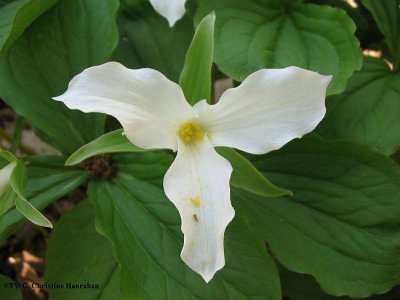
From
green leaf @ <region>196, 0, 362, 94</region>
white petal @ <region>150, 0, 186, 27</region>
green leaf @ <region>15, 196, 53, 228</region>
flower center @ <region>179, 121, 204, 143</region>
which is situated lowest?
green leaf @ <region>15, 196, 53, 228</region>

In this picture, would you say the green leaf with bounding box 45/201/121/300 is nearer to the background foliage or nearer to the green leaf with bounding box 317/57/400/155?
the background foliage

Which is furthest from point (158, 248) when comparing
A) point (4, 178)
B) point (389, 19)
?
point (389, 19)

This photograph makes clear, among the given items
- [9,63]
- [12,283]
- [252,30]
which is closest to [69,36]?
[9,63]

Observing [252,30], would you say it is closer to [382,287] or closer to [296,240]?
[296,240]

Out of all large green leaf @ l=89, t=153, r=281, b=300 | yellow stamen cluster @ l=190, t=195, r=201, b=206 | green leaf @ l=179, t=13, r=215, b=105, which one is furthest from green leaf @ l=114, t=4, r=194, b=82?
yellow stamen cluster @ l=190, t=195, r=201, b=206

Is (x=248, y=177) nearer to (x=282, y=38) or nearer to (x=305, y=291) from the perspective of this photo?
(x=282, y=38)

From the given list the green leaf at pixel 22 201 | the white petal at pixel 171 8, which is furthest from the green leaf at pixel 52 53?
the green leaf at pixel 22 201
